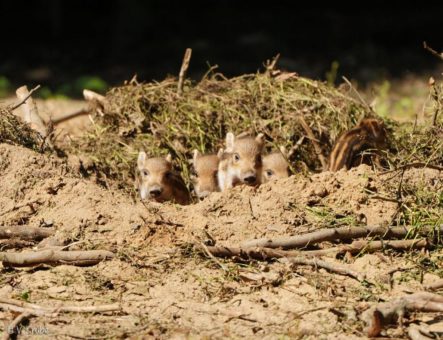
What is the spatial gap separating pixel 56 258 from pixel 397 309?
6.52ft

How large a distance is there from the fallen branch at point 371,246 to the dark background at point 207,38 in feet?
28.0

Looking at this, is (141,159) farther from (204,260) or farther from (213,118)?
(204,260)

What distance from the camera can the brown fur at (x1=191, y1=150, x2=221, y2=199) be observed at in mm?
7570

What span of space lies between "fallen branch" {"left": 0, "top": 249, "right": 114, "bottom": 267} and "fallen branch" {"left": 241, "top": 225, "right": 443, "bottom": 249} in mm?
870

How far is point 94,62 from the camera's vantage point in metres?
15.2

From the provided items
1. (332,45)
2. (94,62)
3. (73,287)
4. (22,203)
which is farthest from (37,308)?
(332,45)

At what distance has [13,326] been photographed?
4.61 m

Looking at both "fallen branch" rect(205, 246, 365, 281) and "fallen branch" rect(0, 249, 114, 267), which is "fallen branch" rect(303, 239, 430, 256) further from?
"fallen branch" rect(0, 249, 114, 267)

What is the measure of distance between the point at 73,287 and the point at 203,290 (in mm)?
727

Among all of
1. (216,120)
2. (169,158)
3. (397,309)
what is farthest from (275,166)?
(397,309)

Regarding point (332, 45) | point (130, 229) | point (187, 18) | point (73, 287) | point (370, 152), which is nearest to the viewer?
point (73, 287)

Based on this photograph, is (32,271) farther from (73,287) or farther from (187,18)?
(187,18)

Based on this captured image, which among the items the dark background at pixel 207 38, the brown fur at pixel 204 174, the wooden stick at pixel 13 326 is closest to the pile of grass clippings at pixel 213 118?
the brown fur at pixel 204 174

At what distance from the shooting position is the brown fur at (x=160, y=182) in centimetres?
726
